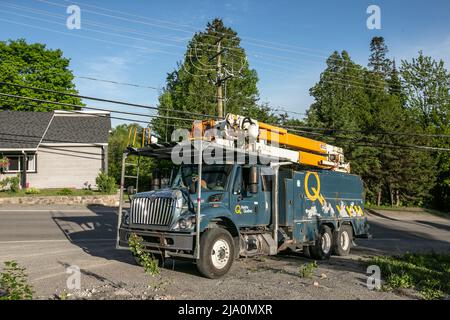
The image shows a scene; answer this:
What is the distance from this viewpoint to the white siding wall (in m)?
31.0

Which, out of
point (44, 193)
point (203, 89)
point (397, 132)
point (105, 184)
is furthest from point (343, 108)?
point (44, 193)

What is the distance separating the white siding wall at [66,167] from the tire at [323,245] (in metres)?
22.8

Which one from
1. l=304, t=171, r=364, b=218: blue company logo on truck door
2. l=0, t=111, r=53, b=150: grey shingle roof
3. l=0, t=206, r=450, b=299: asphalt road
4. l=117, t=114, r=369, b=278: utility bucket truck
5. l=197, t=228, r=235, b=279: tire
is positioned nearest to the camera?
l=0, t=206, r=450, b=299: asphalt road

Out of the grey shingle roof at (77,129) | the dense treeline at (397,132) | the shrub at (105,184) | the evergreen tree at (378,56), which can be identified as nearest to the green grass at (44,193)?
the shrub at (105,184)

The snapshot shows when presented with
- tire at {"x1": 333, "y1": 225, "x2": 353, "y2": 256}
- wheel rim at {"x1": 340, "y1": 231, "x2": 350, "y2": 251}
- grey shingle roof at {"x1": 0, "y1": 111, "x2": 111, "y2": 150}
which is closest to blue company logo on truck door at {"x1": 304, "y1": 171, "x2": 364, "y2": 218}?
tire at {"x1": 333, "y1": 225, "x2": 353, "y2": 256}

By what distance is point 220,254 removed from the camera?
28.7 ft

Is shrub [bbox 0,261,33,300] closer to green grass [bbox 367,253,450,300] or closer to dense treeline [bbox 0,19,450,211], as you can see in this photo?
green grass [bbox 367,253,450,300]

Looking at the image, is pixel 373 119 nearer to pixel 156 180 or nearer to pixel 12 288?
pixel 156 180

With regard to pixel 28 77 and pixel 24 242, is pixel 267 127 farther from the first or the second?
pixel 28 77

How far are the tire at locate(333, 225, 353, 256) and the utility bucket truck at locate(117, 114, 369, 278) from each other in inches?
1.7

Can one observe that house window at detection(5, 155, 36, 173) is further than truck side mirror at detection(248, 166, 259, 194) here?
Yes

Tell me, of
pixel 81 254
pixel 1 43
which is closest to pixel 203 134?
pixel 81 254

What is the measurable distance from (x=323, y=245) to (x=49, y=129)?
26.8 metres

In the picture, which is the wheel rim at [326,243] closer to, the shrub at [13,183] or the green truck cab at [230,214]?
the green truck cab at [230,214]
